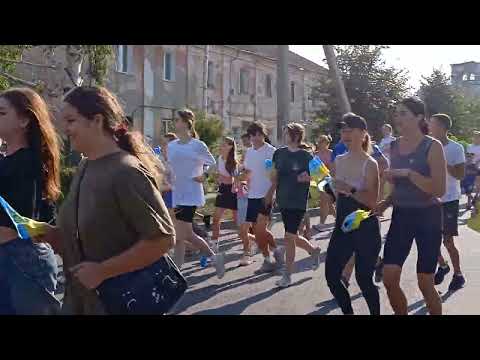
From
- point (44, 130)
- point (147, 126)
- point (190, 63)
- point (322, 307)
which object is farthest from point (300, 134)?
point (190, 63)

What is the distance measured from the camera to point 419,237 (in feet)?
16.8

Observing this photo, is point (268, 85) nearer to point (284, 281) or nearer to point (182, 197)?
A: point (182, 197)

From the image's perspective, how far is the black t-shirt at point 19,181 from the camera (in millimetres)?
3426

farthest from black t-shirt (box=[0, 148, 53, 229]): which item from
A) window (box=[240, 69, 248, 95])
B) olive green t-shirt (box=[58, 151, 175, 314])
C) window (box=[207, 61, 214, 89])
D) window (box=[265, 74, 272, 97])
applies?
window (box=[265, 74, 272, 97])

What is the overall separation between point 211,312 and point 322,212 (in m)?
7.38

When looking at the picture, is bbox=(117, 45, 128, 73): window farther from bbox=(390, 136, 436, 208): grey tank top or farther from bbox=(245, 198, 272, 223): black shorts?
bbox=(390, 136, 436, 208): grey tank top

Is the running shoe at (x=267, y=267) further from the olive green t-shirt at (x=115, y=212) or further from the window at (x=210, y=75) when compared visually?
the window at (x=210, y=75)

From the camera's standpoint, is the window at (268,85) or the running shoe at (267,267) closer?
the running shoe at (267,267)

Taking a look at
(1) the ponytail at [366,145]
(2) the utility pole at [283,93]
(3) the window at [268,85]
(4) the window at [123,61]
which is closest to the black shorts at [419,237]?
(1) the ponytail at [366,145]

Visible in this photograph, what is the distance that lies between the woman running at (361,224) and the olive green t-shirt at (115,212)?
9.41 feet

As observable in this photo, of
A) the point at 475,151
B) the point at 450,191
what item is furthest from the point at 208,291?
the point at 475,151

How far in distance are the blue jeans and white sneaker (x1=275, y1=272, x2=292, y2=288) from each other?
4.64 metres

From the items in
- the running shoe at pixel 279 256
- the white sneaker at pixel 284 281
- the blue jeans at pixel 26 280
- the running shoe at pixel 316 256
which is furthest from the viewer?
the running shoe at pixel 279 256

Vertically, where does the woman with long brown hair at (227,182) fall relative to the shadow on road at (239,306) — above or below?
above
